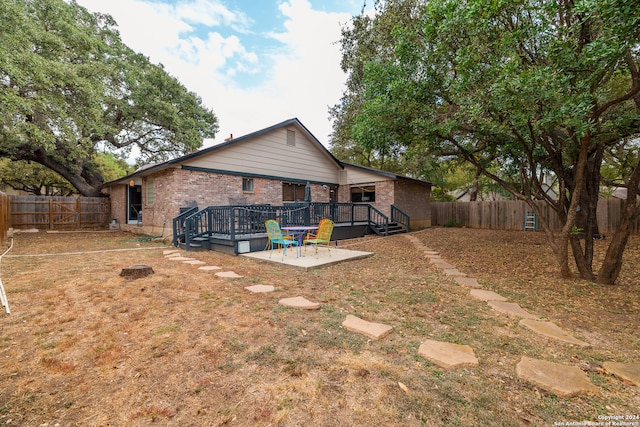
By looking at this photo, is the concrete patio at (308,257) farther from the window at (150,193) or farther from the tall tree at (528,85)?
the window at (150,193)

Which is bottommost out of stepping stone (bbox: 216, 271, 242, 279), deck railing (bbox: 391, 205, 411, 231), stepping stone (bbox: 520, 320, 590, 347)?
stepping stone (bbox: 520, 320, 590, 347)

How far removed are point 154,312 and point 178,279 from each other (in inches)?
57.1

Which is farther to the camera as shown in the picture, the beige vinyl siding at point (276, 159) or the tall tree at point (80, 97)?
the beige vinyl siding at point (276, 159)

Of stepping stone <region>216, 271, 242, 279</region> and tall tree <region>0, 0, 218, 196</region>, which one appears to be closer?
stepping stone <region>216, 271, 242, 279</region>

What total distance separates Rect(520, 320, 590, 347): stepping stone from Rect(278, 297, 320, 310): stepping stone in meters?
2.27

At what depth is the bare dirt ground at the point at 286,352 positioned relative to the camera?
5.42ft

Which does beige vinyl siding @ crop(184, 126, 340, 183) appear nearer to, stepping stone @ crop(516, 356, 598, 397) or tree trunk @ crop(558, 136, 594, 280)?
tree trunk @ crop(558, 136, 594, 280)

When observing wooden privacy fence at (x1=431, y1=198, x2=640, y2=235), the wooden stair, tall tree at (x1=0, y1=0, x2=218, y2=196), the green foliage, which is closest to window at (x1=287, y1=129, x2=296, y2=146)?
the wooden stair

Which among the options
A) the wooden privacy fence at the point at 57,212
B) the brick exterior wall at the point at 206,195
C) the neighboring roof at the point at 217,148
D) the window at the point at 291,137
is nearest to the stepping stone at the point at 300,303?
the brick exterior wall at the point at 206,195

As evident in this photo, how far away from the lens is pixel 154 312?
10.4 ft

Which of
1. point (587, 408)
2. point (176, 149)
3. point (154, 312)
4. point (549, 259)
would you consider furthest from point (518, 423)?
point (176, 149)

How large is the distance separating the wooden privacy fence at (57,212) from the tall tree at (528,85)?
1574 centimetres

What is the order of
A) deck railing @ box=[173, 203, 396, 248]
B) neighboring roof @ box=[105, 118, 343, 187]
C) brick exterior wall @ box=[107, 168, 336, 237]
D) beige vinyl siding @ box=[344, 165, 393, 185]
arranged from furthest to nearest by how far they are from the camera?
beige vinyl siding @ box=[344, 165, 393, 185] < brick exterior wall @ box=[107, 168, 336, 237] < neighboring roof @ box=[105, 118, 343, 187] < deck railing @ box=[173, 203, 396, 248]

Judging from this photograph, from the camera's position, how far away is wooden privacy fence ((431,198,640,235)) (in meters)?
11.5
